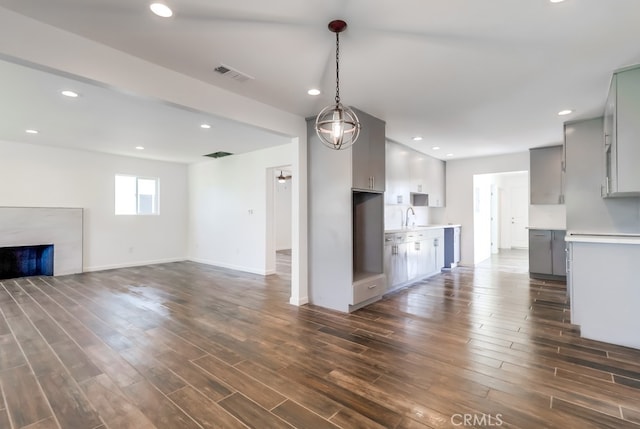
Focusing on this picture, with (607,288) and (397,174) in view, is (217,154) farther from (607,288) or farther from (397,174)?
(607,288)

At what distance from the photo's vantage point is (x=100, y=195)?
22.4ft

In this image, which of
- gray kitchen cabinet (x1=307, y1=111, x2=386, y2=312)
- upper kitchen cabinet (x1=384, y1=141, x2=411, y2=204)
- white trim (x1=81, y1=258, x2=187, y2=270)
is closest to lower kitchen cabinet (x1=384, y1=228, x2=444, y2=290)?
gray kitchen cabinet (x1=307, y1=111, x2=386, y2=312)

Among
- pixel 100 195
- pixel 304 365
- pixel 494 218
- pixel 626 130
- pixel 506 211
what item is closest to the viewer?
pixel 304 365

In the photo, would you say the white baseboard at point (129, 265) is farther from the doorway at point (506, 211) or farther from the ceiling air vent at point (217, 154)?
the doorway at point (506, 211)

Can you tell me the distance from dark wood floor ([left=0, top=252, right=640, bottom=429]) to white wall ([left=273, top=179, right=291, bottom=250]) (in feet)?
20.3

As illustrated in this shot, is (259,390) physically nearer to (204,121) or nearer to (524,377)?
(524,377)

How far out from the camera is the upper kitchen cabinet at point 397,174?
556cm

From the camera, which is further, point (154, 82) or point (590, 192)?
point (590, 192)

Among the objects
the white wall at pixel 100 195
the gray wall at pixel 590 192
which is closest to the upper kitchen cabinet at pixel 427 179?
the gray wall at pixel 590 192

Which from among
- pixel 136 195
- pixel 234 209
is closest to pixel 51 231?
pixel 136 195

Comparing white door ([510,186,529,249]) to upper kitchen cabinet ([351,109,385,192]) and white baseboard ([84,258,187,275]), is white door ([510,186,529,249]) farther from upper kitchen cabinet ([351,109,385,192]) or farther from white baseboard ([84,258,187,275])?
white baseboard ([84,258,187,275])

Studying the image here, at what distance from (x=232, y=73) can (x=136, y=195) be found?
19.7ft

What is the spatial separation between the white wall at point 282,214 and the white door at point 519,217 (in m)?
7.72

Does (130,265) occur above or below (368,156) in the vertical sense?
below
